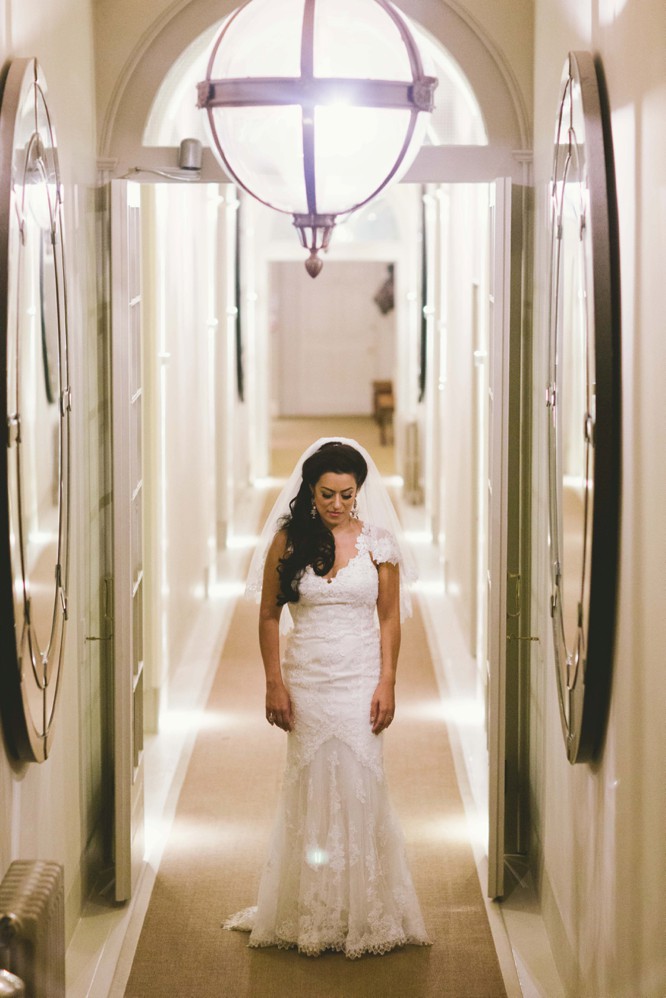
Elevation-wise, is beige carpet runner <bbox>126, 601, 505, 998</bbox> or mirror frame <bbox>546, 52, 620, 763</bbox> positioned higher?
mirror frame <bbox>546, 52, 620, 763</bbox>

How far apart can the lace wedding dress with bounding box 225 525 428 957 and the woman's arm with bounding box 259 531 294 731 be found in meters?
0.05

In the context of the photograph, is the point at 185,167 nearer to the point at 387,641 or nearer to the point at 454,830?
the point at 387,641

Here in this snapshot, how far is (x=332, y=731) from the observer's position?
4.52 m

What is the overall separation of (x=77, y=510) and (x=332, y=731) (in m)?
1.14

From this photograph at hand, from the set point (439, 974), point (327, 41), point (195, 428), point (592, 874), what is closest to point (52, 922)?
point (592, 874)

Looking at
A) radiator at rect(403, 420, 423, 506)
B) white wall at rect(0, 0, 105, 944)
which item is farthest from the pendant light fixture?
radiator at rect(403, 420, 423, 506)

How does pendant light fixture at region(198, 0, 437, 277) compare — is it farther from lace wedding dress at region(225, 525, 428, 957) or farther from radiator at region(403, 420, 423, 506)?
radiator at region(403, 420, 423, 506)

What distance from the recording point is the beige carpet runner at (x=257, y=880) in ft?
14.2

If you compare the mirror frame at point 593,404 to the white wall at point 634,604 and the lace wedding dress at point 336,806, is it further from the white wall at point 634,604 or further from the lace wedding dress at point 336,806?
the lace wedding dress at point 336,806

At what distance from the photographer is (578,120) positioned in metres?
3.46

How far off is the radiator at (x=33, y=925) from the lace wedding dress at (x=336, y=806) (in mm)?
1391

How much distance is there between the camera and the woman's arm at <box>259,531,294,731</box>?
4.55 m

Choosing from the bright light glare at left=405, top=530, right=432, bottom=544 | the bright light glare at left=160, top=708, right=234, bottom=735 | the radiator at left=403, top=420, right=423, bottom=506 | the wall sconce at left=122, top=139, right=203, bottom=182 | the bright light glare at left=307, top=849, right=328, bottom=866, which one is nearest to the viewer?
the bright light glare at left=307, top=849, right=328, bottom=866

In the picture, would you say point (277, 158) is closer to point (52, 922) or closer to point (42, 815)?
point (52, 922)
